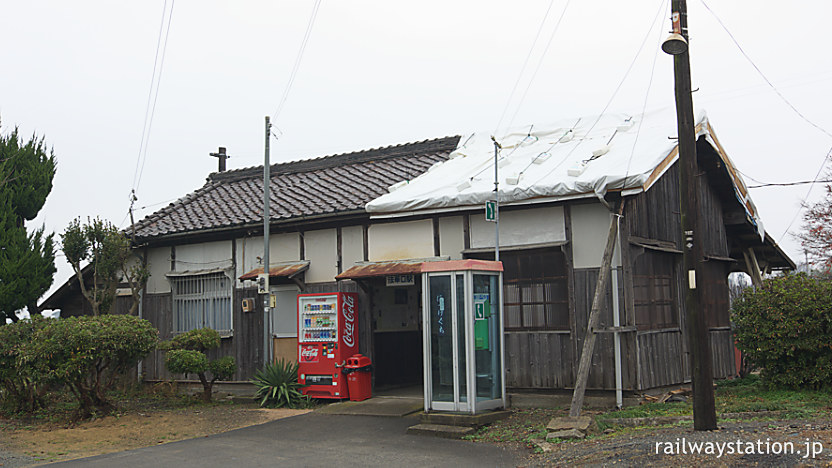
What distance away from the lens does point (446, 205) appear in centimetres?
1259

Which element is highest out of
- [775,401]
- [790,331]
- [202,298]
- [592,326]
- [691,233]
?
[691,233]

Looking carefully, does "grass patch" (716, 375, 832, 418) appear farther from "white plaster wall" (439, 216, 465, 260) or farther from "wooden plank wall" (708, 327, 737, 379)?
"white plaster wall" (439, 216, 465, 260)

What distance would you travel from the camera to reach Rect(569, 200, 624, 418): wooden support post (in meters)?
10.2

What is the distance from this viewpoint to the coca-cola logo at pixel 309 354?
1377 cm

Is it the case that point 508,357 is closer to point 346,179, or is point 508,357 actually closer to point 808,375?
point 808,375

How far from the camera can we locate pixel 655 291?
501 inches

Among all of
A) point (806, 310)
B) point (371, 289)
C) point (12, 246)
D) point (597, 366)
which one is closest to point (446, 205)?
point (371, 289)

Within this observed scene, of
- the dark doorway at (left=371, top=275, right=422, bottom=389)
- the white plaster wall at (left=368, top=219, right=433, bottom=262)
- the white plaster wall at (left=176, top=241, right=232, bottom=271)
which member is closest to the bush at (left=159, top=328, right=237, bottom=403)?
the white plaster wall at (left=176, top=241, right=232, bottom=271)

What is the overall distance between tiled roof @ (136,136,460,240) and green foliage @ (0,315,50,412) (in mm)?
4023

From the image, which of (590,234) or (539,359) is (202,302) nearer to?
(539,359)

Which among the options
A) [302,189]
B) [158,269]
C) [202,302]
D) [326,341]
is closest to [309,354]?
[326,341]

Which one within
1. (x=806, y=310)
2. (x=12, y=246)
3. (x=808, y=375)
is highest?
(x=12, y=246)

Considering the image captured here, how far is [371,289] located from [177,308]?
18.2 ft

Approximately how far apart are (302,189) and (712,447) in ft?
39.0
